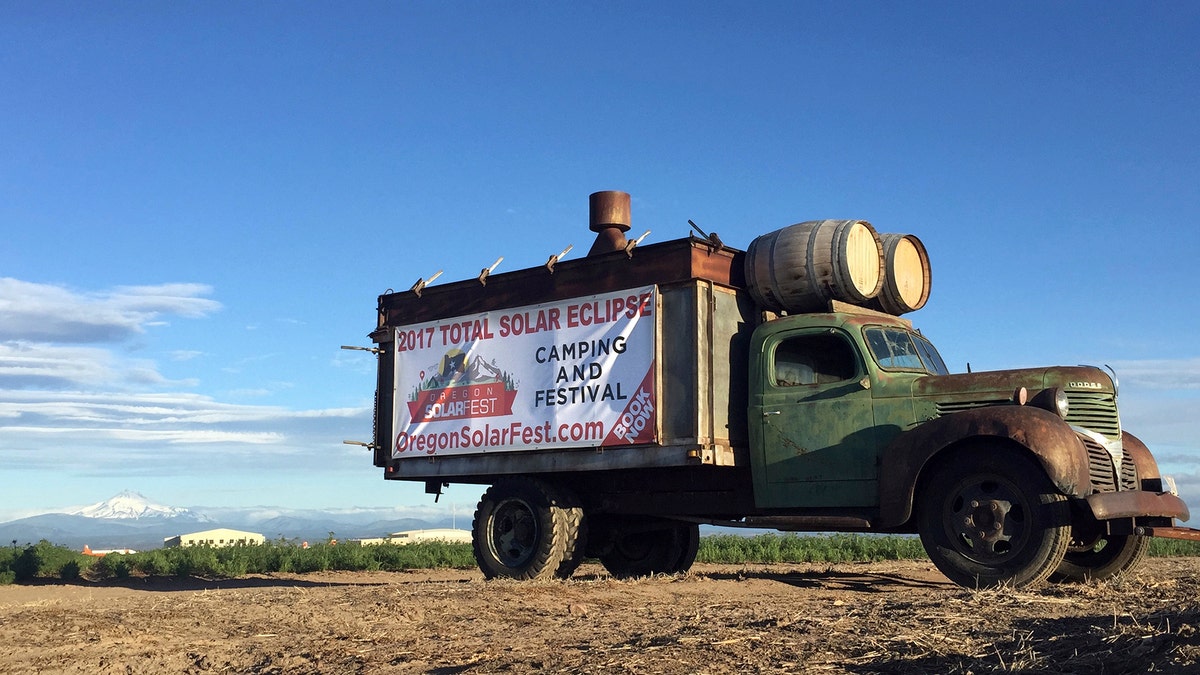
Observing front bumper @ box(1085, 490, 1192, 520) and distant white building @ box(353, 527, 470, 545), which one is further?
distant white building @ box(353, 527, 470, 545)

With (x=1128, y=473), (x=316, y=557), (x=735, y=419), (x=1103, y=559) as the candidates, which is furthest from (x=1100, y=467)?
(x=316, y=557)

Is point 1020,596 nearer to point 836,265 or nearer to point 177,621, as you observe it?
point 836,265

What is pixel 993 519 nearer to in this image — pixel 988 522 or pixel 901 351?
pixel 988 522

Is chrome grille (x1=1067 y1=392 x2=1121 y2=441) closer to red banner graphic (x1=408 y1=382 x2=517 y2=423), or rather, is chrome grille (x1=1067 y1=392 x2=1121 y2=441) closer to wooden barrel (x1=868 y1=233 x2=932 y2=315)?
wooden barrel (x1=868 y1=233 x2=932 y2=315)

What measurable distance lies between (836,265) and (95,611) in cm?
749

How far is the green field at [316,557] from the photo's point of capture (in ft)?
61.7

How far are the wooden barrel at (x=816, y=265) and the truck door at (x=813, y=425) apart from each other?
0.56 m

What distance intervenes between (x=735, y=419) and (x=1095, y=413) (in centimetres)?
327

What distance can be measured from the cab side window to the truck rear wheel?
11.2ft

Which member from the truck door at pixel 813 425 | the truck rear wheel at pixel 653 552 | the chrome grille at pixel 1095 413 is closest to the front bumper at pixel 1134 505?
the chrome grille at pixel 1095 413

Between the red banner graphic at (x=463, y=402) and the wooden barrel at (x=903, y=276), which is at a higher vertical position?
the wooden barrel at (x=903, y=276)

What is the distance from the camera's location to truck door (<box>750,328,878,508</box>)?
10.3 metres

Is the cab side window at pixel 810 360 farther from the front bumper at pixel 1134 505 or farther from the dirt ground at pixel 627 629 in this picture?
the front bumper at pixel 1134 505

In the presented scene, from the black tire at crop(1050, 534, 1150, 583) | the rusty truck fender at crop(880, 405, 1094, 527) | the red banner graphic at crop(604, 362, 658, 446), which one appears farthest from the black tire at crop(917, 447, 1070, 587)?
the red banner graphic at crop(604, 362, 658, 446)
